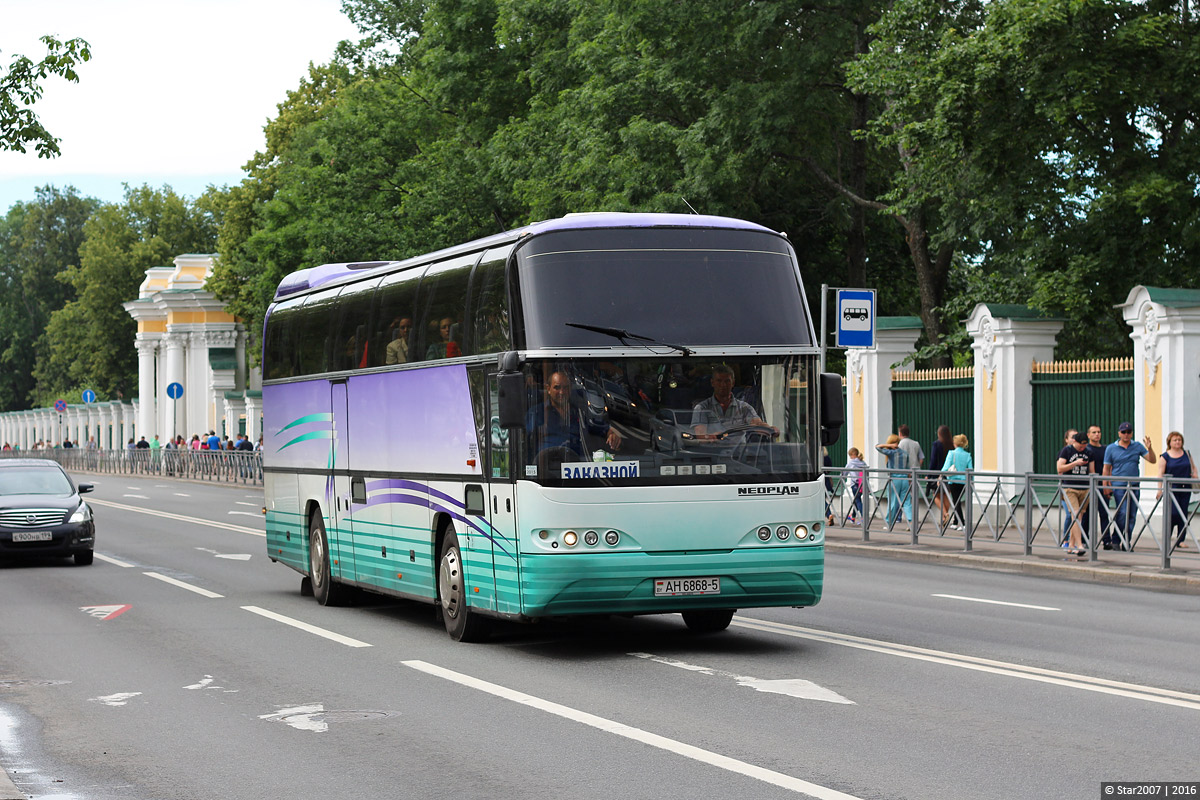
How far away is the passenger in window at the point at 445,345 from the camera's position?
43.2 ft

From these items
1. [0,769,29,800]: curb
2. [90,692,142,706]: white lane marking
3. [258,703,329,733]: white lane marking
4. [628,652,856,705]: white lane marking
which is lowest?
[90,692,142,706]: white lane marking

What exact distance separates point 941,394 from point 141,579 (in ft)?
51.0

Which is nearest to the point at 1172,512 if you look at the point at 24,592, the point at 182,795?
the point at 24,592

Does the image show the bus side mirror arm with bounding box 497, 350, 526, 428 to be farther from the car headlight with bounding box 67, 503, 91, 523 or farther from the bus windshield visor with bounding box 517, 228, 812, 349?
the car headlight with bounding box 67, 503, 91, 523

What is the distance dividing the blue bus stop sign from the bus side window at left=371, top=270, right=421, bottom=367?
1122 cm

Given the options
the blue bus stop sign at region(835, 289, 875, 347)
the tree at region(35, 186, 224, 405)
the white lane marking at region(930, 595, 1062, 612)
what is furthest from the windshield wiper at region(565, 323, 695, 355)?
the tree at region(35, 186, 224, 405)

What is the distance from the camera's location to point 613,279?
1205 centimetres

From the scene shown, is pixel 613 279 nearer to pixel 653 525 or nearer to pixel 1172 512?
pixel 653 525

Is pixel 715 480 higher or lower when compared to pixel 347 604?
higher

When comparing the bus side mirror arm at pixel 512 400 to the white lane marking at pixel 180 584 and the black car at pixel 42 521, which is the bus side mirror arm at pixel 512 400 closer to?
the white lane marking at pixel 180 584

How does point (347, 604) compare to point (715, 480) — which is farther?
point (347, 604)

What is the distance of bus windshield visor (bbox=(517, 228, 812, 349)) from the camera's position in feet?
39.0

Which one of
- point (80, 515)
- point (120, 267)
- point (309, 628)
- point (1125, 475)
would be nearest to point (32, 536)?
point (80, 515)

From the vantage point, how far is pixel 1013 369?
27453 mm
